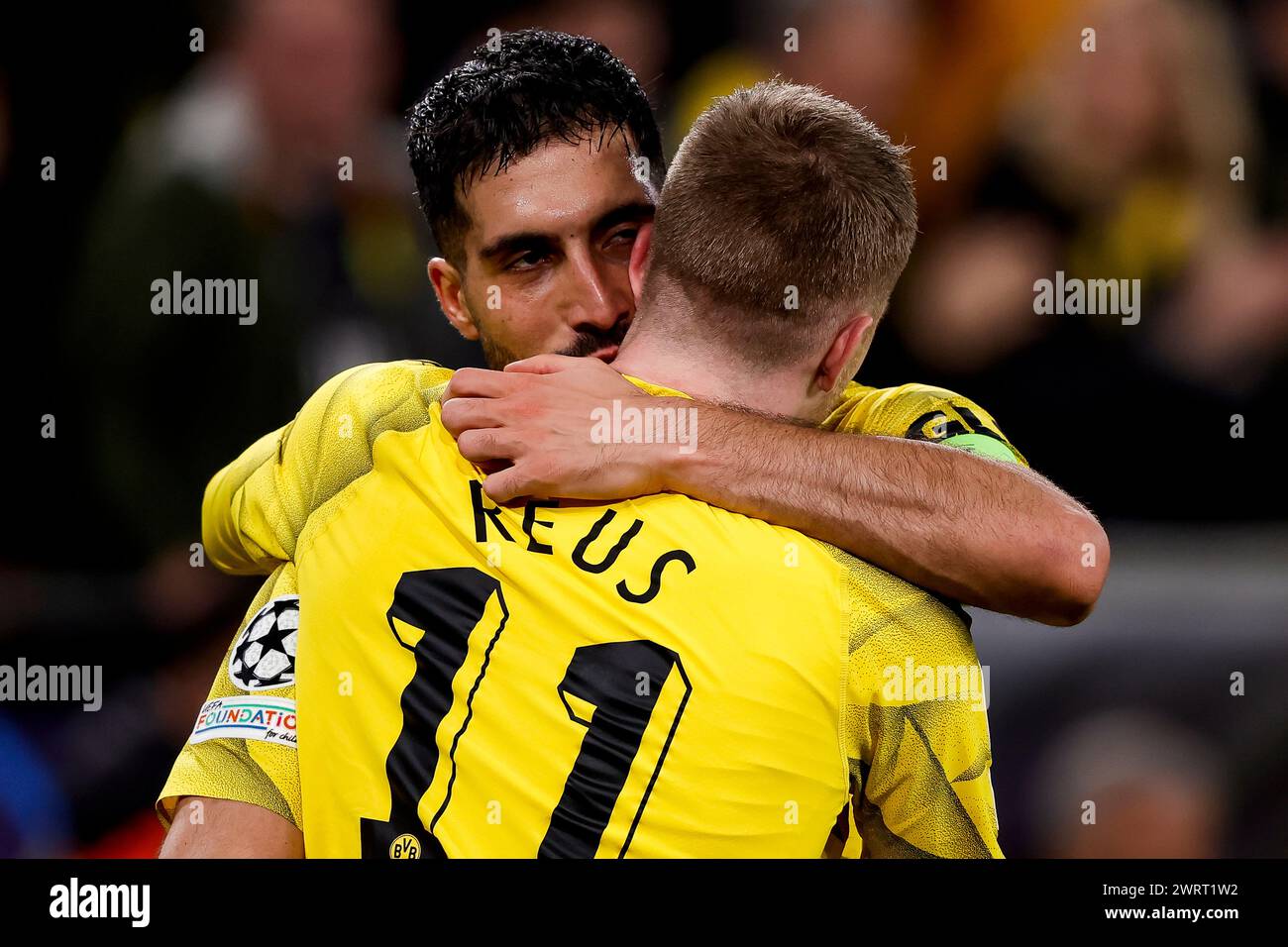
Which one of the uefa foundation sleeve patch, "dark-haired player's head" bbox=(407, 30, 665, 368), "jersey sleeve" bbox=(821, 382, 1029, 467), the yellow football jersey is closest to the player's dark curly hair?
"dark-haired player's head" bbox=(407, 30, 665, 368)

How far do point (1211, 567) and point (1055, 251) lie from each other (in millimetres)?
1037

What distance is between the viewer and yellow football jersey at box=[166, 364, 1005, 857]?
171cm

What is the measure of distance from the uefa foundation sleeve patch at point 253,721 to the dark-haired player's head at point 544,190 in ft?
2.50

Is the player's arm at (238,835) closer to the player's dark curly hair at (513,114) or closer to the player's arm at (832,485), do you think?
the player's arm at (832,485)

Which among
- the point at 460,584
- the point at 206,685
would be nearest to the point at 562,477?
the point at 460,584

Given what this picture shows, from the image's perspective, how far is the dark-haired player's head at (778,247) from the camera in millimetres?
1809

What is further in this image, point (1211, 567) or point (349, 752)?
point (1211, 567)

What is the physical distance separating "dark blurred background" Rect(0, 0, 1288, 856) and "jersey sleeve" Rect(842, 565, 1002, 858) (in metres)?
1.63

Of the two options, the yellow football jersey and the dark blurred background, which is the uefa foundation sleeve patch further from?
the dark blurred background

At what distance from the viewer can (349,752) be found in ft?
5.94

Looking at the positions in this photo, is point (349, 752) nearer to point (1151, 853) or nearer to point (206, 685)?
point (206, 685)

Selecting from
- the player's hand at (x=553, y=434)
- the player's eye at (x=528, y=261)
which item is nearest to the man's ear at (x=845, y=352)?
the player's hand at (x=553, y=434)

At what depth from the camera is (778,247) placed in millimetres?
1804

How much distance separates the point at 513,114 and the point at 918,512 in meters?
1.04
